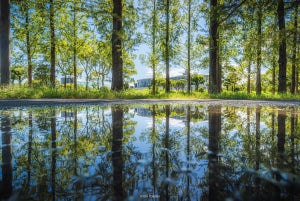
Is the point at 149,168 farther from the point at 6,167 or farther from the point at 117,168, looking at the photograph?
the point at 6,167

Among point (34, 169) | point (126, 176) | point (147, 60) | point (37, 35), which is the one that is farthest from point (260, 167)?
point (147, 60)

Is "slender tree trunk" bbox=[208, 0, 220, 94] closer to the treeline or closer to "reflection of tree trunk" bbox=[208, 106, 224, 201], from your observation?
the treeline

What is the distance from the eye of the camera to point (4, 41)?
9.87m

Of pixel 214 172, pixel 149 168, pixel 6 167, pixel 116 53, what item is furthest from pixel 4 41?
pixel 214 172

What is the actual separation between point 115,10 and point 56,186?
41.7 feet

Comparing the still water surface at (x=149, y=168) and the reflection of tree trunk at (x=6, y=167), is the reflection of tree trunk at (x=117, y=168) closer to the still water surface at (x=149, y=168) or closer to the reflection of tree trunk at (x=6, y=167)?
the still water surface at (x=149, y=168)

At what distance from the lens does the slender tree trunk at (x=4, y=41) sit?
9.84 metres

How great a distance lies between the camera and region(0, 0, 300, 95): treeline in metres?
11.3

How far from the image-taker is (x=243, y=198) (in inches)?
33.5

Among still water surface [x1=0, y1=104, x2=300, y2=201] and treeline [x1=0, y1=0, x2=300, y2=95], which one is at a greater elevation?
treeline [x1=0, y1=0, x2=300, y2=95]

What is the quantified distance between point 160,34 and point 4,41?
41.9ft

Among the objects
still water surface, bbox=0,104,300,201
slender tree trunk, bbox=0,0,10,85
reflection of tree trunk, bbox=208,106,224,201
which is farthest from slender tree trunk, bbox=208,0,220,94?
reflection of tree trunk, bbox=208,106,224,201

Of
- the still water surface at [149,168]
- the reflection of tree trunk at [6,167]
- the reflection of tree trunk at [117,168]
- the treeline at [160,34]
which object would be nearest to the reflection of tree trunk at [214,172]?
the still water surface at [149,168]

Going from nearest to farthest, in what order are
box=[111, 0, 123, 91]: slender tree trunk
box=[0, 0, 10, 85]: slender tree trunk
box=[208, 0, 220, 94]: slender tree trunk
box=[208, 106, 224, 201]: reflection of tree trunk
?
box=[208, 106, 224, 201]: reflection of tree trunk < box=[0, 0, 10, 85]: slender tree trunk < box=[111, 0, 123, 91]: slender tree trunk < box=[208, 0, 220, 94]: slender tree trunk
